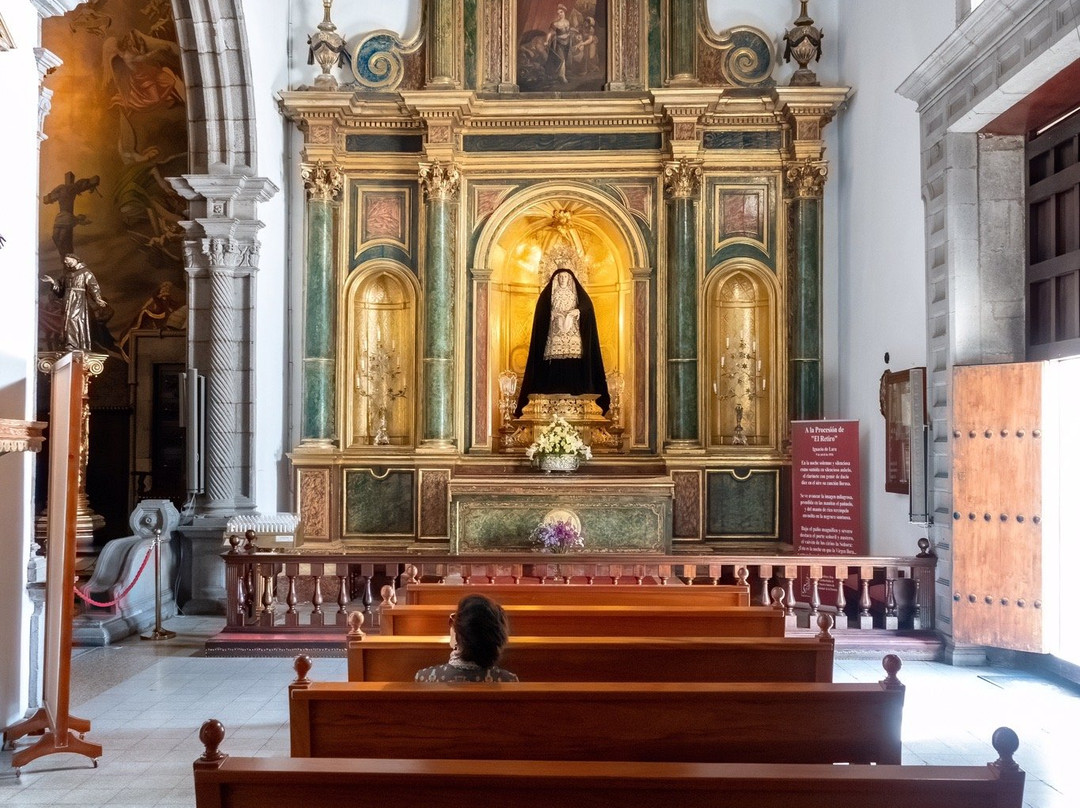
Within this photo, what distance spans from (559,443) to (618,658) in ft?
24.2

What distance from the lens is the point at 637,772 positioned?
263 cm

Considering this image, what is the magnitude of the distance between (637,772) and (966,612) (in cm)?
617

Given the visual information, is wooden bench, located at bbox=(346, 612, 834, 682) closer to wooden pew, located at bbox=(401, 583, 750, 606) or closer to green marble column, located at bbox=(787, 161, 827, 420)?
wooden pew, located at bbox=(401, 583, 750, 606)

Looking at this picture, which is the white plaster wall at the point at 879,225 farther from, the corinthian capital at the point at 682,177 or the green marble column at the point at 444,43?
the green marble column at the point at 444,43

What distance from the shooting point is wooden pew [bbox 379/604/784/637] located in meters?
5.46

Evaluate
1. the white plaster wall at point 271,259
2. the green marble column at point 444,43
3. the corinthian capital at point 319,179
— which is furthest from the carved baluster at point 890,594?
the corinthian capital at point 319,179

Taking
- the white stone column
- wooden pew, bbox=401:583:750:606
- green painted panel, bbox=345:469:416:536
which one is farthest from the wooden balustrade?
green painted panel, bbox=345:469:416:536

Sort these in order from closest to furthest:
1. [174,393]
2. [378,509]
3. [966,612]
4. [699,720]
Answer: [699,720], [966,612], [378,509], [174,393]

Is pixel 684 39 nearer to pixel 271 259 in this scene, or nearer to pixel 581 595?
pixel 271 259

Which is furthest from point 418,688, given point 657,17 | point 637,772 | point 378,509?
point 657,17

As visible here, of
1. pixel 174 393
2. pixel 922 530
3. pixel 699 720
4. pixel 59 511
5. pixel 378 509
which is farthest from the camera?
pixel 174 393

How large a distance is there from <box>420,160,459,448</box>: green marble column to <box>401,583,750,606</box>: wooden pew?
5.72m

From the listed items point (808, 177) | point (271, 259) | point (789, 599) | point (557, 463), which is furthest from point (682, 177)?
point (789, 599)

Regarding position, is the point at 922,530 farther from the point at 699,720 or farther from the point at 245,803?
the point at 245,803
